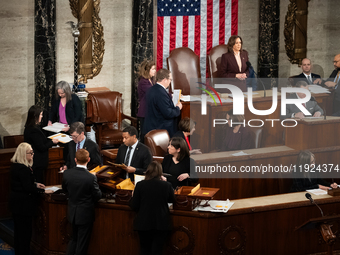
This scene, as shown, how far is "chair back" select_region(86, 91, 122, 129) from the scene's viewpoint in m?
8.98

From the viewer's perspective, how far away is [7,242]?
21.9 ft

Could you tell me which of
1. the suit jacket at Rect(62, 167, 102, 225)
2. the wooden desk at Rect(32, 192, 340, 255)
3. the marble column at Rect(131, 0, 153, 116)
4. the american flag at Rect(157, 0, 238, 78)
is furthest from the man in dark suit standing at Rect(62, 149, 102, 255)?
the american flag at Rect(157, 0, 238, 78)

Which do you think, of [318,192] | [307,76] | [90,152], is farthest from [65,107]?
[307,76]

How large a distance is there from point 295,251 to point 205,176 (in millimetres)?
1434

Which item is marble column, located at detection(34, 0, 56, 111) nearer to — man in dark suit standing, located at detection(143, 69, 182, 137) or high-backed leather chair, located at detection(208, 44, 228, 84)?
man in dark suit standing, located at detection(143, 69, 182, 137)

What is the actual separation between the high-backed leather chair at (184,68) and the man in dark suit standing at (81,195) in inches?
174

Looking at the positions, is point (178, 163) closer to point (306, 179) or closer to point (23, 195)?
point (306, 179)

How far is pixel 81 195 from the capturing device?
5523 mm

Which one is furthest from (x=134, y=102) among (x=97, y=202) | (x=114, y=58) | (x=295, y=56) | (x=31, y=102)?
(x=97, y=202)

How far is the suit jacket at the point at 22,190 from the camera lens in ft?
19.1

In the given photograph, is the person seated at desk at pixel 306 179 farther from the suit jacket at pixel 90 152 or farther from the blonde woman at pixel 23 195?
the blonde woman at pixel 23 195

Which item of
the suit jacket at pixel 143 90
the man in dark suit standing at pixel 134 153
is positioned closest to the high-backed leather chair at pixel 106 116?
the suit jacket at pixel 143 90

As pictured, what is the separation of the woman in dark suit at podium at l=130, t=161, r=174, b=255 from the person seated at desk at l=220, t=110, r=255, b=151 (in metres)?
2.27

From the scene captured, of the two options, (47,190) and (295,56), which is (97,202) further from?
(295,56)
